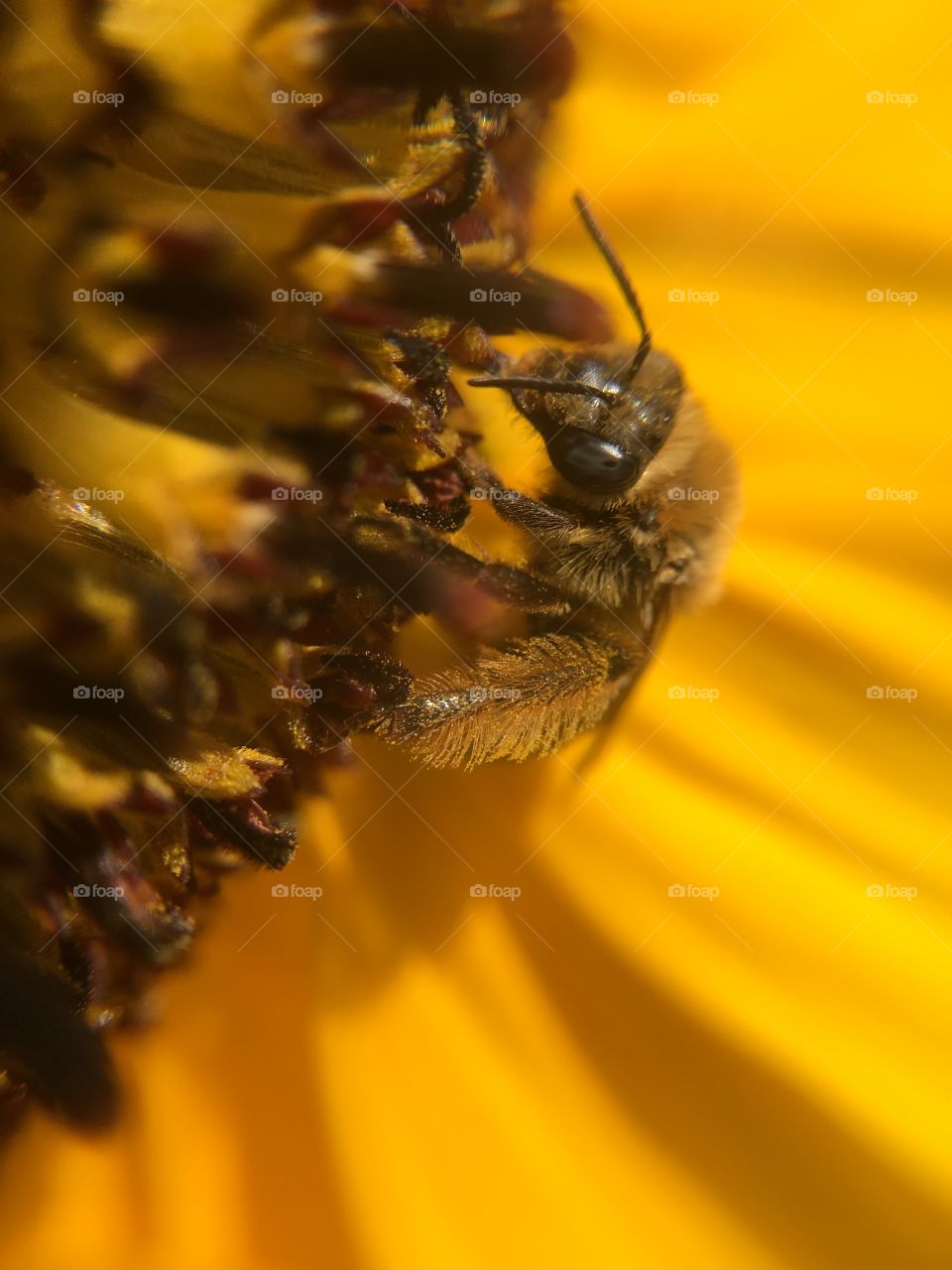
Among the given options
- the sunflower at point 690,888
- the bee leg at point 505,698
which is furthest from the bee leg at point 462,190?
the bee leg at point 505,698

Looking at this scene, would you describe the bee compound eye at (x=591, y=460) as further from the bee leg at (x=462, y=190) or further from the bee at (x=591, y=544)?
the bee leg at (x=462, y=190)

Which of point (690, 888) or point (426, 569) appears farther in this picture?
point (690, 888)

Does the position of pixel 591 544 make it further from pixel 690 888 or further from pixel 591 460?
pixel 690 888

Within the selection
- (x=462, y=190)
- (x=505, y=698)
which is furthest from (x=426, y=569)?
(x=462, y=190)

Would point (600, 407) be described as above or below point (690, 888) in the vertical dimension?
above

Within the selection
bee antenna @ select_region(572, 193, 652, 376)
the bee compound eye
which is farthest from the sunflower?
the bee compound eye

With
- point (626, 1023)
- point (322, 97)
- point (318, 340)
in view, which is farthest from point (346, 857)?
point (322, 97)

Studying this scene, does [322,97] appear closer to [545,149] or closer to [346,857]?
[545,149]
